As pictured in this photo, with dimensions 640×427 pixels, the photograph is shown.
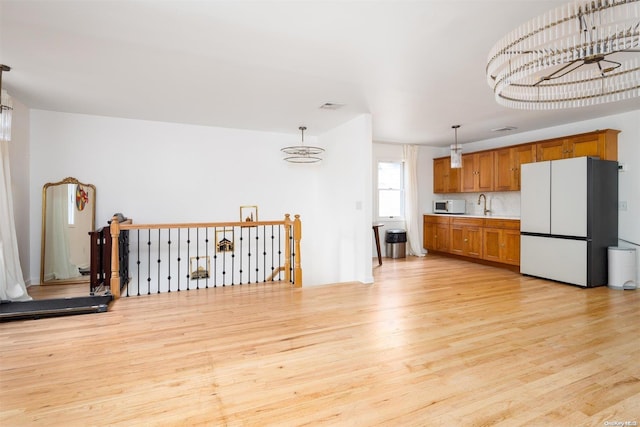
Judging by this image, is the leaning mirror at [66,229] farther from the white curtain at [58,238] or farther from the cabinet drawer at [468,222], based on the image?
the cabinet drawer at [468,222]

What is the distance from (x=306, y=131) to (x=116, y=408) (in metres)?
5.62

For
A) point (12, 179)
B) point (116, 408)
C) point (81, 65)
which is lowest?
point (116, 408)

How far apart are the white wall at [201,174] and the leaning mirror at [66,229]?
0.40 feet

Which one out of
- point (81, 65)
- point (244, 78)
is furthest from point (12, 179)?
point (244, 78)

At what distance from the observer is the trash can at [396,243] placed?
782 centimetres

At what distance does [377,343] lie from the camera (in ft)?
9.75

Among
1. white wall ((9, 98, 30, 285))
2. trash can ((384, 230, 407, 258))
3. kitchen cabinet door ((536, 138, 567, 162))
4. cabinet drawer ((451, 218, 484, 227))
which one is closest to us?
white wall ((9, 98, 30, 285))

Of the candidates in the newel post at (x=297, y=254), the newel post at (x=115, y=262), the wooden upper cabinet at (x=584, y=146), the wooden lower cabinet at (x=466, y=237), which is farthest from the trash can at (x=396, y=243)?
the newel post at (x=115, y=262)

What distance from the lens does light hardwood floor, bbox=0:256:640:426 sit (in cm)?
198

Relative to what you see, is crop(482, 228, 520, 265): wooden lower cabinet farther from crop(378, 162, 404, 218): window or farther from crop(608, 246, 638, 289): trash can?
crop(378, 162, 404, 218): window

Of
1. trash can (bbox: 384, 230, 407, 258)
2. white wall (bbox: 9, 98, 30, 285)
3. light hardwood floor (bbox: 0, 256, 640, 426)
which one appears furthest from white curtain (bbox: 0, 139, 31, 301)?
trash can (bbox: 384, 230, 407, 258)

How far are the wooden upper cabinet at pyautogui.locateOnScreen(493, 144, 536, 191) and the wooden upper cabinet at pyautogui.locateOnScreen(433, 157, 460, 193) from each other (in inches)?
40.5

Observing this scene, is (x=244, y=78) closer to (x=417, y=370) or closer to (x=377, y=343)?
(x=377, y=343)

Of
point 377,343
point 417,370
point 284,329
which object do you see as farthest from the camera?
point 284,329
